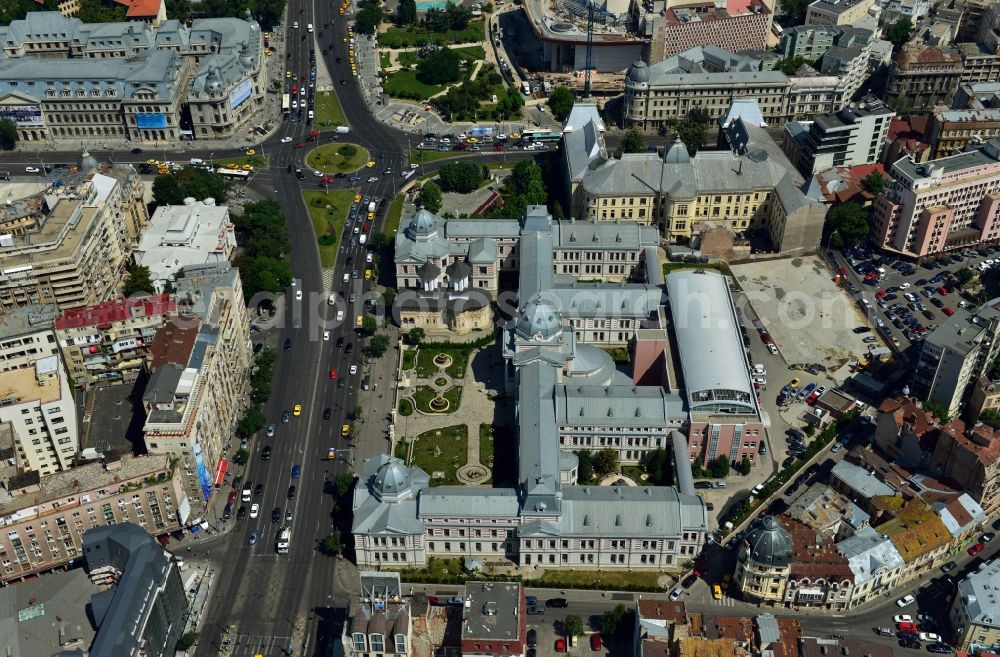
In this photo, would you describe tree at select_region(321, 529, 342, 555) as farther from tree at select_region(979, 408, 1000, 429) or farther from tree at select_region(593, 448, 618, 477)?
tree at select_region(979, 408, 1000, 429)

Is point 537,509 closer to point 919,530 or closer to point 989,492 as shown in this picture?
point 919,530

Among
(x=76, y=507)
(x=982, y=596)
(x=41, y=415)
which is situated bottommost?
(x=982, y=596)

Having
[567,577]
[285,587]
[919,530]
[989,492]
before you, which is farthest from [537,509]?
[989,492]

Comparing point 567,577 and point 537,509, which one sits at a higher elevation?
point 537,509

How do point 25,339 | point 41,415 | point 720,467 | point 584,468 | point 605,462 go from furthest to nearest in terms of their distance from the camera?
point 25,339
point 605,462
point 584,468
point 720,467
point 41,415

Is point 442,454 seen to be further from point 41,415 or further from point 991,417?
point 991,417

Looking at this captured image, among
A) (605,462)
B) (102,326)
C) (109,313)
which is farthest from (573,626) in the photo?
(109,313)
